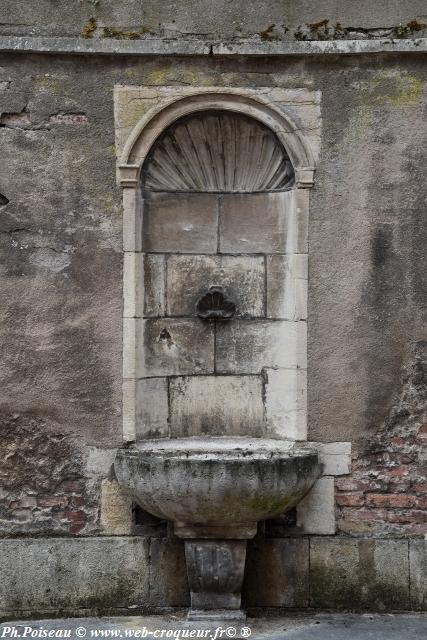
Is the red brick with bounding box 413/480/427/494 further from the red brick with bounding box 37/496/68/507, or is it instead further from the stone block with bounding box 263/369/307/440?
the red brick with bounding box 37/496/68/507

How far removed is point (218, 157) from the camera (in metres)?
6.42

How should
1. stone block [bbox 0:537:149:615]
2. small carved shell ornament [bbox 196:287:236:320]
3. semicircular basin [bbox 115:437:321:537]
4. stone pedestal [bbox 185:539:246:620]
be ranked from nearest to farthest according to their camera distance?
→ semicircular basin [bbox 115:437:321:537], stone pedestal [bbox 185:539:246:620], stone block [bbox 0:537:149:615], small carved shell ornament [bbox 196:287:236:320]

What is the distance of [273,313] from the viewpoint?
21.0ft

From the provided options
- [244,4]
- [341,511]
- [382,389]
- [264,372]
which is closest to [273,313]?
[264,372]

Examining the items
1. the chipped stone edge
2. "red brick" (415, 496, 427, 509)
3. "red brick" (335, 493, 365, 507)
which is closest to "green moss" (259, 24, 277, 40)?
the chipped stone edge

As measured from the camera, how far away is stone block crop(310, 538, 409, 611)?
20.0ft

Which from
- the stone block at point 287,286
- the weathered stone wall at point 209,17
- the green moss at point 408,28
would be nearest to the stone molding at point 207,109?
the weathered stone wall at point 209,17

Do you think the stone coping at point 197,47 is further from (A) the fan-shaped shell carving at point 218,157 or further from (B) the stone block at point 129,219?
(B) the stone block at point 129,219

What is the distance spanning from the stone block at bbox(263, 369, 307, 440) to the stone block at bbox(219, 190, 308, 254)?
717 millimetres

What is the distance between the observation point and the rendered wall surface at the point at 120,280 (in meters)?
6.14

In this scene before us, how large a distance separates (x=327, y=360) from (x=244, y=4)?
6.66 feet

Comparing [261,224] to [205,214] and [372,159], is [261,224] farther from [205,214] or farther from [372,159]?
[372,159]

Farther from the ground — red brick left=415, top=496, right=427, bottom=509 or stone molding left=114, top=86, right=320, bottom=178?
stone molding left=114, top=86, right=320, bottom=178

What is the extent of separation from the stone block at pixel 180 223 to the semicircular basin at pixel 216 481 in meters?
1.19
